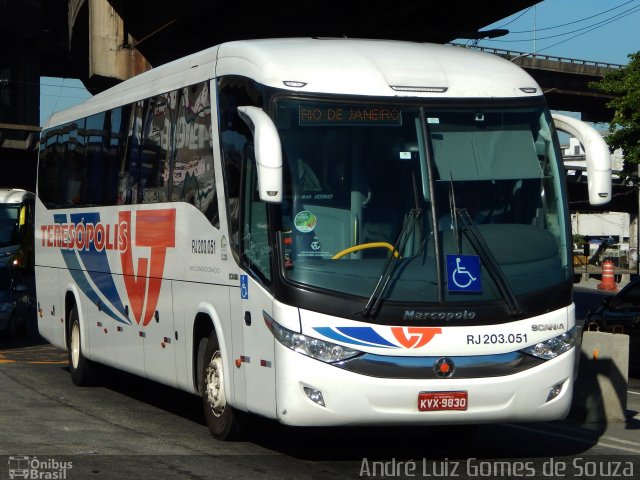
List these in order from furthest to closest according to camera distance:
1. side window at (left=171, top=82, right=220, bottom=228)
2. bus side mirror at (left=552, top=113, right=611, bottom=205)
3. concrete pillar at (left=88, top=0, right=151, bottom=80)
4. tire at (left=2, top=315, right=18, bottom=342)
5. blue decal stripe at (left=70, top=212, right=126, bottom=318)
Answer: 1. concrete pillar at (left=88, top=0, right=151, bottom=80)
2. tire at (left=2, top=315, right=18, bottom=342)
3. blue decal stripe at (left=70, top=212, right=126, bottom=318)
4. side window at (left=171, top=82, right=220, bottom=228)
5. bus side mirror at (left=552, top=113, right=611, bottom=205)

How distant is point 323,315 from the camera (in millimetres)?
9617

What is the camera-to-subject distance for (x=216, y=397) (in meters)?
11.4

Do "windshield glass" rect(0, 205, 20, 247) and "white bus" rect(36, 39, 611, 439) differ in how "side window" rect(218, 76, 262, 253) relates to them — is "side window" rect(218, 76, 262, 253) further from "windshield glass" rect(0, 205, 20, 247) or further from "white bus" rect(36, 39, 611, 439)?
"windshield glass" rect(0, 205, 20, 247)

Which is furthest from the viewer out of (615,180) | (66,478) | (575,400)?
(615,180)

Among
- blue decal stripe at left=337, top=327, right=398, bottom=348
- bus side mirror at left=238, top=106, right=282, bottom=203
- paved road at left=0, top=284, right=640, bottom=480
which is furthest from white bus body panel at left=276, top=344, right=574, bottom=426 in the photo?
bus side mirror at left=238, top=106, right=282, bottom=203

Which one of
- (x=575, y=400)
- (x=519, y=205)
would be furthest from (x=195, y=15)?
(x=519, y=205)

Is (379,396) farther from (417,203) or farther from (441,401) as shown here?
(417,203)

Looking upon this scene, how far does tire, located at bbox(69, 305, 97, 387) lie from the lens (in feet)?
53.4

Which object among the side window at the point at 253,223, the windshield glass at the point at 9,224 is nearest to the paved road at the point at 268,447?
the side window at the point at 253,223

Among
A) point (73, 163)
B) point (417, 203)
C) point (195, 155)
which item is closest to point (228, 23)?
point (73, 163)

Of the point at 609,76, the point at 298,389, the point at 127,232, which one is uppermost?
the point at 609,76

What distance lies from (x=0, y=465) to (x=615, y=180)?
3447 inches

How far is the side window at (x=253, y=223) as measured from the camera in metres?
10.2

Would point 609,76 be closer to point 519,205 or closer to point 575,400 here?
point 575,400
